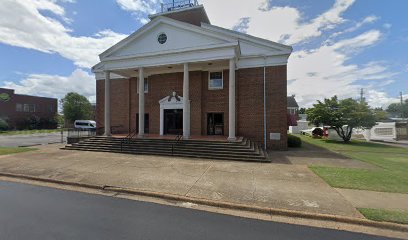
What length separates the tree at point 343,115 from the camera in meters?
22.8

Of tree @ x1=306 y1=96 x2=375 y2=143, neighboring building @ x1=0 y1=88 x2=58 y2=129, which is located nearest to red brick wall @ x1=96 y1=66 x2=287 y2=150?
tree @ x1=306 y1=96 x2=375 y2=143

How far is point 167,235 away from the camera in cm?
410

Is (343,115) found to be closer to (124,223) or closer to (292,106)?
(124,223)

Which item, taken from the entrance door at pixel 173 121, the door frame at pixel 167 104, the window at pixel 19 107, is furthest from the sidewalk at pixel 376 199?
the window at pixel 19 107

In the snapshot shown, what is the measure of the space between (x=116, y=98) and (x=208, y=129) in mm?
9772

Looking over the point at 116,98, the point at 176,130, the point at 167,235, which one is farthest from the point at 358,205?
the point at 116,98

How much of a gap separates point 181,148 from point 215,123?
5168mm

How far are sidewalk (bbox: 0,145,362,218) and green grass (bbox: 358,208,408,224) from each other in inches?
8.8

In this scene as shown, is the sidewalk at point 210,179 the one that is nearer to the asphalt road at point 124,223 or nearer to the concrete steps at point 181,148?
the asphalt road at point 124,223

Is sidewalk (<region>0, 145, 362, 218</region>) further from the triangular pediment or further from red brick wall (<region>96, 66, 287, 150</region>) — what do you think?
the triangular pediment

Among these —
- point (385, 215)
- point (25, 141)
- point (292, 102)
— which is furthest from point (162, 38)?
point (292, 102)

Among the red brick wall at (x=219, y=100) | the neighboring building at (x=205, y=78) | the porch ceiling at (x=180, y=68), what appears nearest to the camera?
the neighboring building at (x=205, y=78)

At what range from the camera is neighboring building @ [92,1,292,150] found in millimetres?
15320

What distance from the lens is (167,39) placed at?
54.3 feet
